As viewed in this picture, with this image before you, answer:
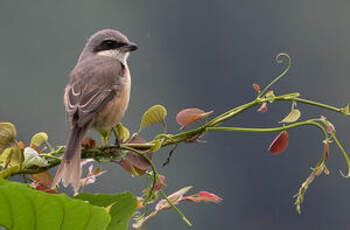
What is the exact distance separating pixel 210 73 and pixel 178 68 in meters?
1.39

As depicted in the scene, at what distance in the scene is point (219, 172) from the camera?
1684cm

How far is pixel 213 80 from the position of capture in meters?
20.4

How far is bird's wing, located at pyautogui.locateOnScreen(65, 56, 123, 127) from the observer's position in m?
2.50

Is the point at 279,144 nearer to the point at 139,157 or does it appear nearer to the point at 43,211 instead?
the point at 139,157

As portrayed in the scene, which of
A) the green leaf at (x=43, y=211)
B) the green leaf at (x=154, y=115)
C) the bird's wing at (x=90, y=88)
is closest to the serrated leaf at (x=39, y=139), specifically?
the green leaf at (x=154, y=115)

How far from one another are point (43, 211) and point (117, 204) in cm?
20

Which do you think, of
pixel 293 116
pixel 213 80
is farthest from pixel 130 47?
A: pixel 213 80

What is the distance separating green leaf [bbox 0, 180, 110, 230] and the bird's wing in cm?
→ 121

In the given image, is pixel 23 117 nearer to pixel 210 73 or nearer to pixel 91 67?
pixel 210 73

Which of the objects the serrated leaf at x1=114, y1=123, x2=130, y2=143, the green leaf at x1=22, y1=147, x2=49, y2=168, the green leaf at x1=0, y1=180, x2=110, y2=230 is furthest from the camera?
the serrated leaf at x1=114, y1=123, x2=130, y2=143

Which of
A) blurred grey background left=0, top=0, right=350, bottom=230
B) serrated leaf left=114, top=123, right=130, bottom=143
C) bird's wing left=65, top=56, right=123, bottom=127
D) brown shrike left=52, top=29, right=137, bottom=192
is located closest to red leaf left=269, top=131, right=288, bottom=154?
serrated leaf left=114, top=123, right=130, bottom=143

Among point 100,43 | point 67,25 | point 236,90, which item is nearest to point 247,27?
point 236,90

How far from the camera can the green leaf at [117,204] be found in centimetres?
131

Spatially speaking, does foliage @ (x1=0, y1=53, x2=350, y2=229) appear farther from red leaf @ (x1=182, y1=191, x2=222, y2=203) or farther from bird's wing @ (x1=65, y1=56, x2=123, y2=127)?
bird's wing @ (x1=65, y1=56, x2=123, y2=127)
